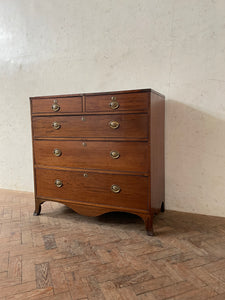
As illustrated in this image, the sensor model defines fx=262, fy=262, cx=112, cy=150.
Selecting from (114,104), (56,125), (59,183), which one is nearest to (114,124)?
(114,104)

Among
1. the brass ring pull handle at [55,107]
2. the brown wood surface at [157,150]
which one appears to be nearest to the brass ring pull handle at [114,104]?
the brown wood surface at [157,150]

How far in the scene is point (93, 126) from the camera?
237 cm

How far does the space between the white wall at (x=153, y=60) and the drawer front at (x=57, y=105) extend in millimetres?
730

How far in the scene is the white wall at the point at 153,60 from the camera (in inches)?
101

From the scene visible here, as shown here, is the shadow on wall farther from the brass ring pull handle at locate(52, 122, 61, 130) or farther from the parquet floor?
the brass ring pull handle at locate(52, 122, 61, 130)

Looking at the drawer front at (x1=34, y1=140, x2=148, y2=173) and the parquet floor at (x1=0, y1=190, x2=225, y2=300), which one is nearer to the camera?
the parquet floor at (x1=0, y1=190, x2=225, y2=300)

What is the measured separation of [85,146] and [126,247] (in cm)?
95

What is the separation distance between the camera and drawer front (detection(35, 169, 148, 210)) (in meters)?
2.27

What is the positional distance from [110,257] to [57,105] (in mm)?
1432

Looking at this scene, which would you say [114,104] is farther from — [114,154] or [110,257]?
[110,257]

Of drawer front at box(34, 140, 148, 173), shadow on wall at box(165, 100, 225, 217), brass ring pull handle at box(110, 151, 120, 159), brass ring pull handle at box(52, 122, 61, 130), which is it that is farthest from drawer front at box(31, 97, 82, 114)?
shadow on wall at box(165, 100, 225, 217)

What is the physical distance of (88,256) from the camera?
6.27ft

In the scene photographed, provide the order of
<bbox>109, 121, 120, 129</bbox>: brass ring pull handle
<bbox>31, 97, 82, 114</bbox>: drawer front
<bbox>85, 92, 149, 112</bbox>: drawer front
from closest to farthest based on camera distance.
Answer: <bbox>85, 92, 149, 112</bbox>: drawer front
<bbox>109, 121, 120, 129</bbox>: brass ring pull handle
<bbox>31, 97, 82, 114</bbox>: drawer front

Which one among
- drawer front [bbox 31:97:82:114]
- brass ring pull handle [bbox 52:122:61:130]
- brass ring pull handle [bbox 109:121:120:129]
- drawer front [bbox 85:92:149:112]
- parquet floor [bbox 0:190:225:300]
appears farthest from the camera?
brass ring pull handle [bbox 52:122:61:130]
